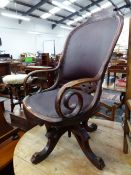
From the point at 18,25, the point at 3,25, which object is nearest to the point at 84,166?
the point at 3,25

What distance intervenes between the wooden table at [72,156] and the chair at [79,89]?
0.06m

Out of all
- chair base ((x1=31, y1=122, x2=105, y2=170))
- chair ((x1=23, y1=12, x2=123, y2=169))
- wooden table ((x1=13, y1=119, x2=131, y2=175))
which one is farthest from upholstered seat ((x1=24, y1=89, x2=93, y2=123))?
wooden table ((x1=13, y1=119, x2=131, y2=175))

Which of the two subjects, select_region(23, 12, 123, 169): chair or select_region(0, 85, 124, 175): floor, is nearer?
select_region(23, 12, 123, 169): chair

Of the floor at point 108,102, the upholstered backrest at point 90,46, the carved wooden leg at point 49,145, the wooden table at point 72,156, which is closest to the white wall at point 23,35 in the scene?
the floor at point 108,102

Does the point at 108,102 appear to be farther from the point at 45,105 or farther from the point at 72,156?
the point at 45,105

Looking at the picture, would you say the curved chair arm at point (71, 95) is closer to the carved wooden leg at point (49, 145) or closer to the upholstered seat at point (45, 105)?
the upholstered seat at point (45, 105)

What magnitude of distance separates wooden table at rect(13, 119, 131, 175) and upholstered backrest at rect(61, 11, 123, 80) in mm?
563

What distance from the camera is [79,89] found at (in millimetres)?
1395

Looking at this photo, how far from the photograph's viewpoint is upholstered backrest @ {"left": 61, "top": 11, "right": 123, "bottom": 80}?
1.23 m

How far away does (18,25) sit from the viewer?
10727 millimetres

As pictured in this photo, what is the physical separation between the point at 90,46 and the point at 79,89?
369mm

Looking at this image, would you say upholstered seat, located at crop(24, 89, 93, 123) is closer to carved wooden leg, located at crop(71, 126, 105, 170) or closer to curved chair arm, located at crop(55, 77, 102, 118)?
curved chair arm, located at crop(55, 77, 102, 118)

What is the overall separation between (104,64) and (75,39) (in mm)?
547

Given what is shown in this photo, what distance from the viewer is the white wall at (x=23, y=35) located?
10.1 meters
